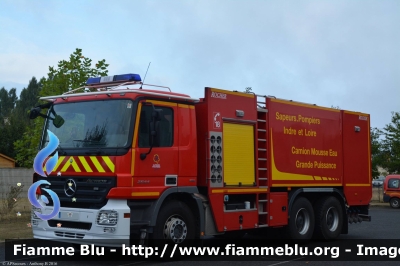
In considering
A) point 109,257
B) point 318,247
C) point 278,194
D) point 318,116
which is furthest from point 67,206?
point 318,116

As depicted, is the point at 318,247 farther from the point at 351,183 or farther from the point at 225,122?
the point at 225,122

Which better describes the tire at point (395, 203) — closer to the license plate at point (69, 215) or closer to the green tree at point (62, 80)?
the green tree at point (62, 80)

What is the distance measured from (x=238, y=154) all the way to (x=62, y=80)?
311 inches

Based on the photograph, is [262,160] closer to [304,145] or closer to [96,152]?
[304,145]

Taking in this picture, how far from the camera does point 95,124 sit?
395 inches

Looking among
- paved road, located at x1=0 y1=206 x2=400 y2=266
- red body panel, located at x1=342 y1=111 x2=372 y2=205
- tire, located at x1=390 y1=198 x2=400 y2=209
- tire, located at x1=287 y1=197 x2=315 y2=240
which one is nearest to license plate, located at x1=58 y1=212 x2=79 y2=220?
paved road, located at x1=0 y1=206 x2=400 y2=266

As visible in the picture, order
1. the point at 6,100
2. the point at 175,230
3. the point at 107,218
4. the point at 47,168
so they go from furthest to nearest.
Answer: the point at 6,100 < the point at 47,168 < the point at 175,230 < the point at 107,218

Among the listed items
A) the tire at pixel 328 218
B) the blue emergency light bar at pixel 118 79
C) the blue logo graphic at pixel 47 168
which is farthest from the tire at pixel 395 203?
the blue logo graphic at pixel 47 168

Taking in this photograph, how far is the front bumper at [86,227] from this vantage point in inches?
364

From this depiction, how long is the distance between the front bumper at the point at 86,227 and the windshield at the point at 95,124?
3.62ft

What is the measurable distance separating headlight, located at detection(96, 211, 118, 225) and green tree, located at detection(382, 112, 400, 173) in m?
33.5

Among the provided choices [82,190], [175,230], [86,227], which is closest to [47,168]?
[82,190]

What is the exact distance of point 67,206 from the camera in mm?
9922

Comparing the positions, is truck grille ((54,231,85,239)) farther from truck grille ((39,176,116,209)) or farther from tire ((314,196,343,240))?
tire ((314,196,343,240))
